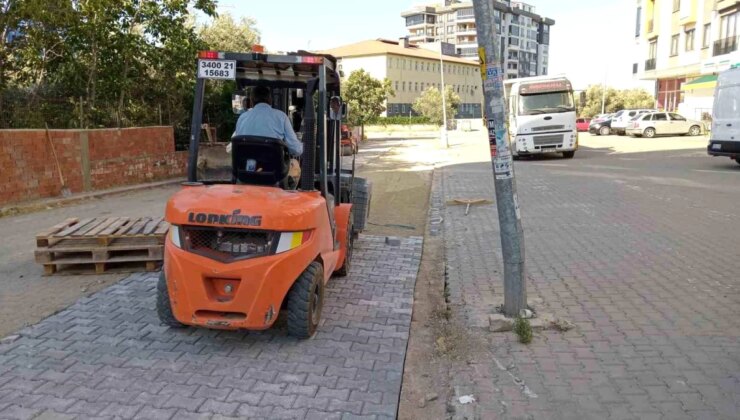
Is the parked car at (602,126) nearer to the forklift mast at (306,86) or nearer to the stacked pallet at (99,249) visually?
the forklift mast at (306,86)

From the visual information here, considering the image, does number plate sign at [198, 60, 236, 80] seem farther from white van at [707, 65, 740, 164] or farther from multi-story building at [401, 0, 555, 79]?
multi-story building at [401, 0, 555, 79]

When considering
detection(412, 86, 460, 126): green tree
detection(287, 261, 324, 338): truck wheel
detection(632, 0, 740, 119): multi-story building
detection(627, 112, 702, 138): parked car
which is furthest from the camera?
detection(412, 86, 460, 126): green tree

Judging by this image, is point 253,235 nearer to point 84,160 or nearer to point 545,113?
point 84,160

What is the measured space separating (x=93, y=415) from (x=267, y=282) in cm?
140

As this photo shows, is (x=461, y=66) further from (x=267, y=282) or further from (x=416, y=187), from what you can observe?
(x=267, y=282)

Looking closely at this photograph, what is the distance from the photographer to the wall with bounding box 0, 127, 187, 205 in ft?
38.2

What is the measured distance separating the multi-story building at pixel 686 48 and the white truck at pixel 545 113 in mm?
16462

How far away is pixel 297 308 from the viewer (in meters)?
4.61

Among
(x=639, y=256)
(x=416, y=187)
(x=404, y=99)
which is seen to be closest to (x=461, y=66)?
(x=404, y=99)

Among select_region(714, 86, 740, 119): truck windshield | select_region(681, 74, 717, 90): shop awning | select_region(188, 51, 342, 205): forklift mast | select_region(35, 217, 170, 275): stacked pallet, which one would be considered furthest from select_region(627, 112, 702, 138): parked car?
select_region(35, 217, 170, 275): stacked pallet

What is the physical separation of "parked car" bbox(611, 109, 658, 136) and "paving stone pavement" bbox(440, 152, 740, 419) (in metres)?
29.8

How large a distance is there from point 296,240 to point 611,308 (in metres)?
3.13

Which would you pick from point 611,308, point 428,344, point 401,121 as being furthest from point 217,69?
point 401,121

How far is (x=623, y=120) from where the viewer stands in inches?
1581
